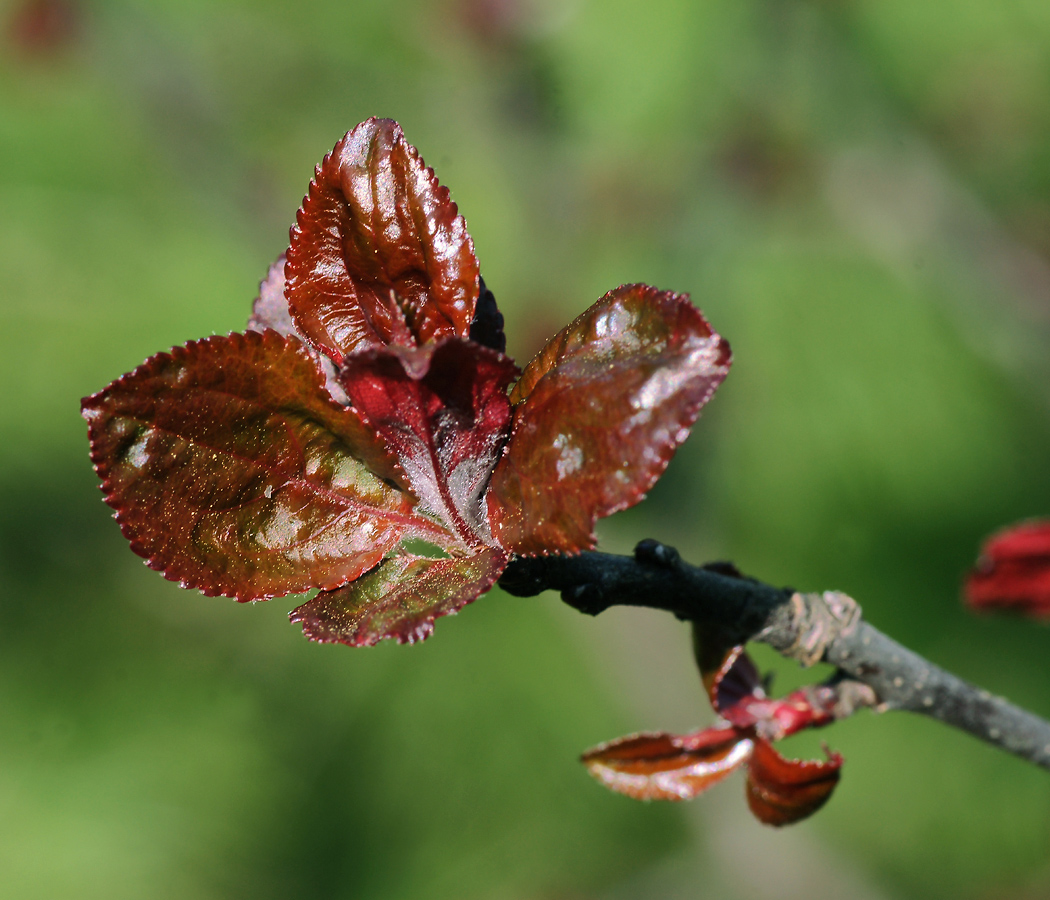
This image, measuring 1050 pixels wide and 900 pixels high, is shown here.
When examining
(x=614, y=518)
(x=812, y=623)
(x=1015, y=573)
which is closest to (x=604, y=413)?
(x=812, y=623)

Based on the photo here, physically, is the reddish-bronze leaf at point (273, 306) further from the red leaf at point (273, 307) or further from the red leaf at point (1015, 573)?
the red leaf at point (1015, 573)

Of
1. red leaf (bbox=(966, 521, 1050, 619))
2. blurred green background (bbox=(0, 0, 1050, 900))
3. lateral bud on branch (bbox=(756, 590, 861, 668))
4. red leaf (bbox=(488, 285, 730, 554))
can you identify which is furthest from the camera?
blurred green background (bbox=(0, 0, 1050, 900))

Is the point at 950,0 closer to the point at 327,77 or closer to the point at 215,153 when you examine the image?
the point at 327,77

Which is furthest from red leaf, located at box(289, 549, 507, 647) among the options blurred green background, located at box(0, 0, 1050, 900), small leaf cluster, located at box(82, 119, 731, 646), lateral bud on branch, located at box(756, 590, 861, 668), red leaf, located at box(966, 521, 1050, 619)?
blurred green background, located at box(0, 0, 1050, 900)

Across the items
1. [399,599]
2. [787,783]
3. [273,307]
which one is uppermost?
[273,307]

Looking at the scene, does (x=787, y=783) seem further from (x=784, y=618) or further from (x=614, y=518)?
(x=614, y=518)

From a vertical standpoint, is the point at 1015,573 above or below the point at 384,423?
below

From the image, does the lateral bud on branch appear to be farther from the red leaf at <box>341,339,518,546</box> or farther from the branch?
the red leaf at <box>341,339,518,546</box>
